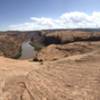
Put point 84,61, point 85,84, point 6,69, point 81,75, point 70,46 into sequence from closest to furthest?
point 85,84, point 81,75, point 6,69, point 84,61, point 70,46

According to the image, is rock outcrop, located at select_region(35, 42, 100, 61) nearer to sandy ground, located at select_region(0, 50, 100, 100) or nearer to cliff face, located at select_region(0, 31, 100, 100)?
cliff face, located at select_region(0, 31, 100, 100)

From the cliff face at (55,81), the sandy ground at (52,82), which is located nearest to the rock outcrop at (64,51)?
the cliff face at (55,81)

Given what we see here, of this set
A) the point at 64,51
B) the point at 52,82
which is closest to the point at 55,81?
the point at 52,82

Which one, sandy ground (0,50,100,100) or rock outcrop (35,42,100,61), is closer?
sandy ground (0,50,100,100)

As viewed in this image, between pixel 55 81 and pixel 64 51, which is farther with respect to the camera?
pixel 64 51

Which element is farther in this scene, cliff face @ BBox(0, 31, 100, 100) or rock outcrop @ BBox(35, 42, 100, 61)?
rock outcrop @ BBox(35, 42, 100, 61)

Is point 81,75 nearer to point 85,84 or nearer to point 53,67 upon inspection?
point 85,84

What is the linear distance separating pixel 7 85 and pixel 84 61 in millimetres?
3262

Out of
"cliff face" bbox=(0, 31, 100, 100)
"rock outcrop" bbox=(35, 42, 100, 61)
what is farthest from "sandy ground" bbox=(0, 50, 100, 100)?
"rock outcrop" bbox=(35, 42, 100, 61)

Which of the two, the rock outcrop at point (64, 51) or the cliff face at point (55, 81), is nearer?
the cliff face at point (55, 81)

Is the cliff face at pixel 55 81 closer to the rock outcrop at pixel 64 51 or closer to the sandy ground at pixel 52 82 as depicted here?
the sandy ground at pixel 52 82

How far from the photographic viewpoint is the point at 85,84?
5.19 metres

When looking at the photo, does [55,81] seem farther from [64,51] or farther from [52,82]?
[64,51]

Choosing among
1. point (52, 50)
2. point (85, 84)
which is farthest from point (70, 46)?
point (85, 84)
